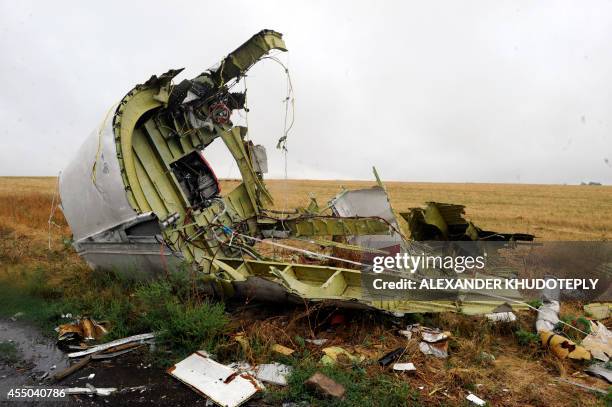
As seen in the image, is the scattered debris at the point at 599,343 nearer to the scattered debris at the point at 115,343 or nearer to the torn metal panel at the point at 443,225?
the torn metal panel at the point at 443,225

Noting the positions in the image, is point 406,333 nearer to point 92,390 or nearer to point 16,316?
point 92,390

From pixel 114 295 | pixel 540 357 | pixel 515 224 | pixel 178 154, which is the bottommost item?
pixel 515 224

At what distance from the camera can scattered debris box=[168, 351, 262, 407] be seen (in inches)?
158

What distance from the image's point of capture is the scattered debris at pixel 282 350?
15.4ft

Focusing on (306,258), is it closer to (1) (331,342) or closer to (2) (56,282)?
(1) (331,342)

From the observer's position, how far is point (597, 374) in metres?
4.41

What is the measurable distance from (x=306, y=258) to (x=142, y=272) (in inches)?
128

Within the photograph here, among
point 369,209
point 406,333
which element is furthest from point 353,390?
point 369,209

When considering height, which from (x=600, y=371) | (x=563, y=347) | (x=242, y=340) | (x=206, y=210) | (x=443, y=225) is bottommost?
(x=600, y=371)

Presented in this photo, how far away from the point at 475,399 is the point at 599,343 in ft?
7.19

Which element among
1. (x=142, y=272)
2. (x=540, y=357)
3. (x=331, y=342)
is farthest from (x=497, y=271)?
(x=142, y=272)

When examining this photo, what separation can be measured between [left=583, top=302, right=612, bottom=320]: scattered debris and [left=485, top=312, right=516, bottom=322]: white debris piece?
4.83ft

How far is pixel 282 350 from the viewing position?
4.77 meters

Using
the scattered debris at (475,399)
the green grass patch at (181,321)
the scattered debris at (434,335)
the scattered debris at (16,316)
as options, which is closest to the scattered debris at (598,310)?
the scattered debris at (434,335)
